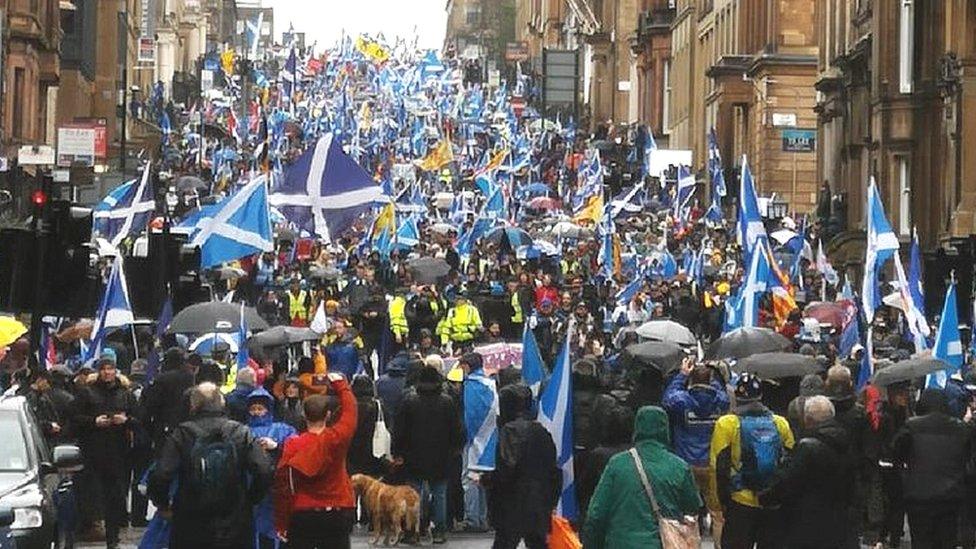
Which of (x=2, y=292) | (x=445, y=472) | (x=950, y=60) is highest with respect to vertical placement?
(x=950, y=60)

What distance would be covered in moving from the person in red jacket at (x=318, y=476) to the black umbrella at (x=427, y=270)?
29.7 meters

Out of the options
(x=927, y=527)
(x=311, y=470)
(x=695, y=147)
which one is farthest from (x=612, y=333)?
(x=695, y=147)

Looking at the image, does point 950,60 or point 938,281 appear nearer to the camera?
point 938,281

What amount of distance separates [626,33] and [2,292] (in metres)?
110

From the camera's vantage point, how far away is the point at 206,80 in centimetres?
16600

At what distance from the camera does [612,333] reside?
1574 inches

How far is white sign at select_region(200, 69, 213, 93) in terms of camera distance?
164125 millimetres

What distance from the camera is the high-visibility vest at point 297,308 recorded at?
39.7m

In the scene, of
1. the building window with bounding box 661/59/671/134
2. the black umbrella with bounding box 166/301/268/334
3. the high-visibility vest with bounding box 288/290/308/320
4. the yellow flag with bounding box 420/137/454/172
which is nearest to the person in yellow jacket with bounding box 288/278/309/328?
the high-visibility vest with bounding box 288/290/308/320

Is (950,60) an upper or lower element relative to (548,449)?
upper

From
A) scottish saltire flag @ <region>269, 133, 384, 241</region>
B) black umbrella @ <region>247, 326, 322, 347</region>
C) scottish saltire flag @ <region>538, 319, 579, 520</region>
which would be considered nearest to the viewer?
scottish saltire flag @ <region>538, 319, 579, 520</region>

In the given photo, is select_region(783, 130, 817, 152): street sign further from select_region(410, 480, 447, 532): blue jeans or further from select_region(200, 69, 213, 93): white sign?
select_region(200, 69, 213, 93): white sign

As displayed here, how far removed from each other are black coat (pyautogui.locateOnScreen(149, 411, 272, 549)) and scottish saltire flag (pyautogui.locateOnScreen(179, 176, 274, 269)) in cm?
1337

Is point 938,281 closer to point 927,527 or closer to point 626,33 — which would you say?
point 927,527
